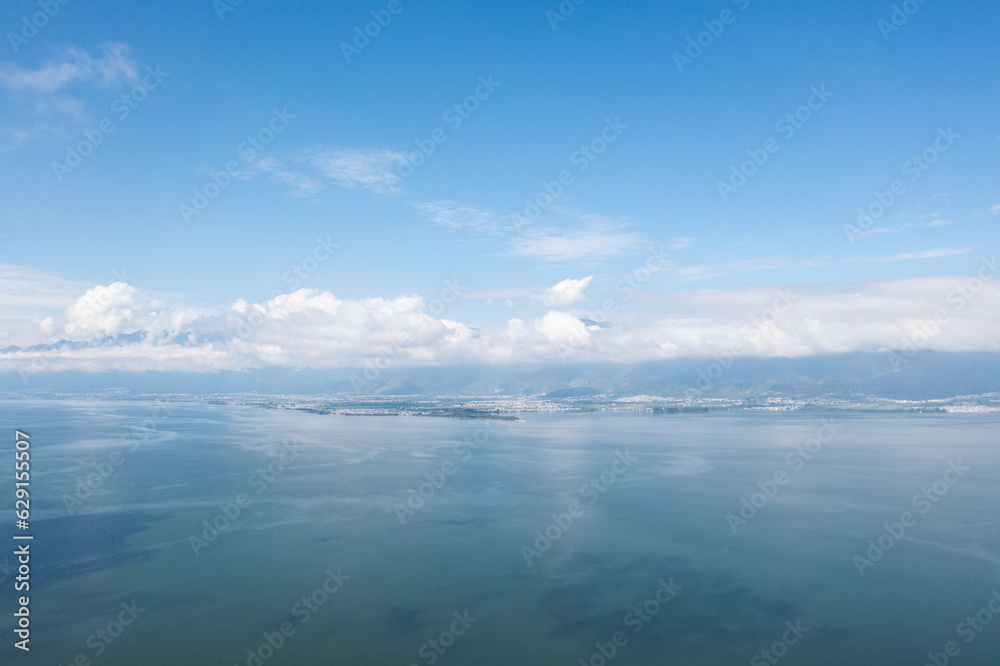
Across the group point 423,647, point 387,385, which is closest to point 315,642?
point 423,647

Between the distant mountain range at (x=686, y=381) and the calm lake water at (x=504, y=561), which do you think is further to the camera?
the distant mountain range at (x=686, y=381)

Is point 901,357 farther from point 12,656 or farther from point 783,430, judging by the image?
point 12,656

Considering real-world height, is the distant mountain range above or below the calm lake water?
above

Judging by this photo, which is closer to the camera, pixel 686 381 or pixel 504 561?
pixel 504 561

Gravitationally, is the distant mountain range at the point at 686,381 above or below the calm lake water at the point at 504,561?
above

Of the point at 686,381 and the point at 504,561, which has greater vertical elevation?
the point at 686,381
